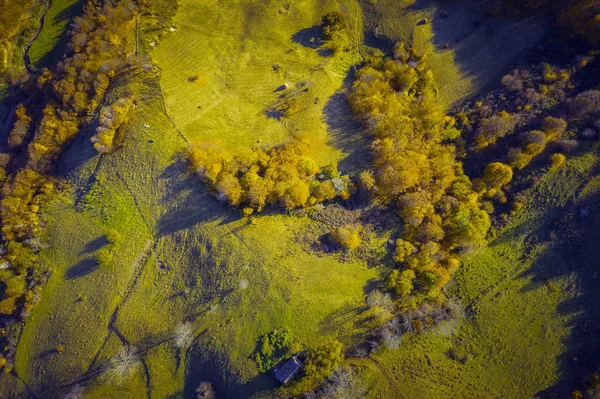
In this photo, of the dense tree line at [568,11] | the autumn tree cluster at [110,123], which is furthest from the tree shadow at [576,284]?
the autumn tree cluster at [110,123]

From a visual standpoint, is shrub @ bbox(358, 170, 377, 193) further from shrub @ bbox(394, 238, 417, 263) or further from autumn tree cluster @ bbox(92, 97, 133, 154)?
autumn tree cluster @ bbox(92, 97, 133, 154)

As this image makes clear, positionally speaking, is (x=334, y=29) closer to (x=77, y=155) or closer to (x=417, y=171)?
(x=417, y=171)

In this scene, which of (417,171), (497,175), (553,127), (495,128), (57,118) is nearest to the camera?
(553,127)

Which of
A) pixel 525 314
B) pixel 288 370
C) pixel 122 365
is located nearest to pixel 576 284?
pixel 525 314

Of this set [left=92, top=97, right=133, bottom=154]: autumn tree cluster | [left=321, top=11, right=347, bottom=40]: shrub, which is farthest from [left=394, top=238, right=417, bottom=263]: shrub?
[left=92, top=97, right=133, bottom=154]: autumn tree cluster

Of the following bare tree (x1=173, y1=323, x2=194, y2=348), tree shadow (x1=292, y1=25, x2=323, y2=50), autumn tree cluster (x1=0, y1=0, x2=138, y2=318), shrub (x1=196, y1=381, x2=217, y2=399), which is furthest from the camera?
tree shadow (x1=292, y1=25, x2=323, y2=50)

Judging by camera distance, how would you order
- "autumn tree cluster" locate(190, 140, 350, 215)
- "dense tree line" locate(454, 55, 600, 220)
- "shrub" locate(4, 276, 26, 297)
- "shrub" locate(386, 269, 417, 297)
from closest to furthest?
1. "shrub" locate(386, 269, 417, 297)
2. "dense tree line" locate(454, 55, 600, 220)
3. "autumn tree cluster" locate(190, 140, 350, 215)
4. "shrub" locate(4, 276, 26, 297)

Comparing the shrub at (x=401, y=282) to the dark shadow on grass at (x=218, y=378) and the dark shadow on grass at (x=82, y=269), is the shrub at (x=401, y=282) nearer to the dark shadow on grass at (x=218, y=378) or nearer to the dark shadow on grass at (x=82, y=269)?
the dark shadow on grass at (x=218, y=378)
